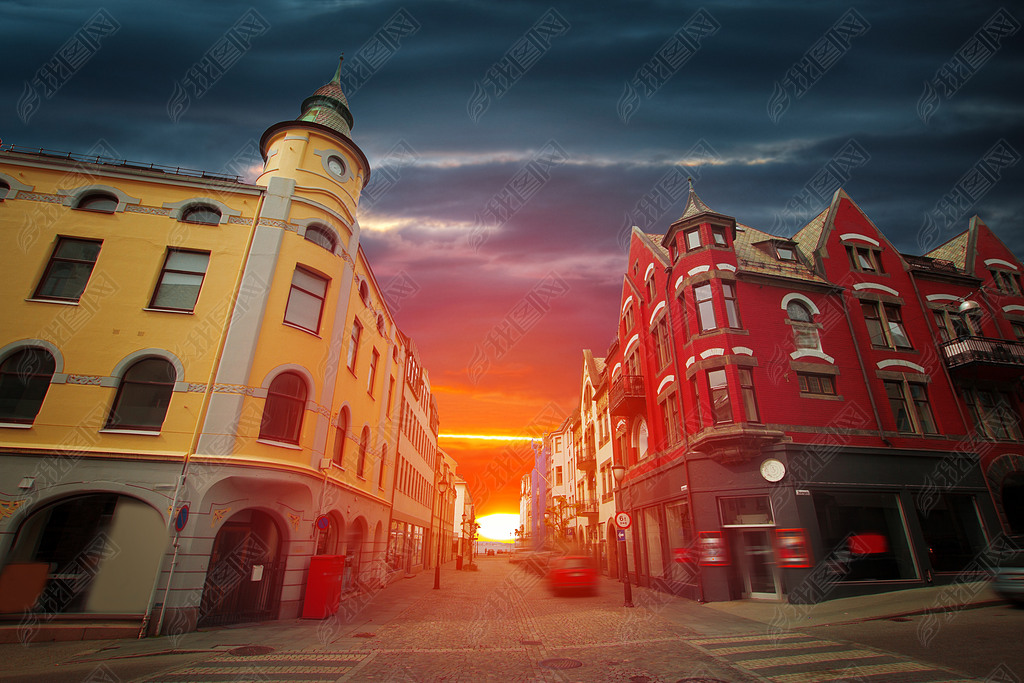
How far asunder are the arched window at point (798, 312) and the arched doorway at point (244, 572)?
20788 millimetres

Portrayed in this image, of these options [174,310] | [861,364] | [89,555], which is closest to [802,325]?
[861,364]

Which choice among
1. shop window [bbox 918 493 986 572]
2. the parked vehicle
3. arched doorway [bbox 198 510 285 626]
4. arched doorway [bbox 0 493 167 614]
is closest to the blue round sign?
arched doorway [bbox 0 493 167 614]

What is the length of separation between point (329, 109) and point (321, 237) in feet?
20.6

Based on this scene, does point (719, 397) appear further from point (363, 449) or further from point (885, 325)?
point (363, 449)

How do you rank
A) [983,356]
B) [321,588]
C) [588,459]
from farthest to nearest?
[588,459] → [983,356] → [321,588]

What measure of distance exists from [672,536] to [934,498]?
32.0 ft

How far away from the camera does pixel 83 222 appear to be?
14.8 m

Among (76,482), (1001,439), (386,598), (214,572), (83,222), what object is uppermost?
(83,222)

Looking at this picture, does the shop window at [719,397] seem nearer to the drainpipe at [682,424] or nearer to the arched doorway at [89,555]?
the drainpipe at [682,424]

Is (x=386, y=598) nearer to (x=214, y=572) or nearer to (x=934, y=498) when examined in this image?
(x=214, y=572)

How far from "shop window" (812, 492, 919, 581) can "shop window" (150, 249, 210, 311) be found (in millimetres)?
22090

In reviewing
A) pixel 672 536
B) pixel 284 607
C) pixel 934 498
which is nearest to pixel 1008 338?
pixel 934 498

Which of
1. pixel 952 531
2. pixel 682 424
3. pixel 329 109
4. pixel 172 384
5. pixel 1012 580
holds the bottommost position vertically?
pixel 1012 580

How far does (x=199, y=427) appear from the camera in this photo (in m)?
12.7
